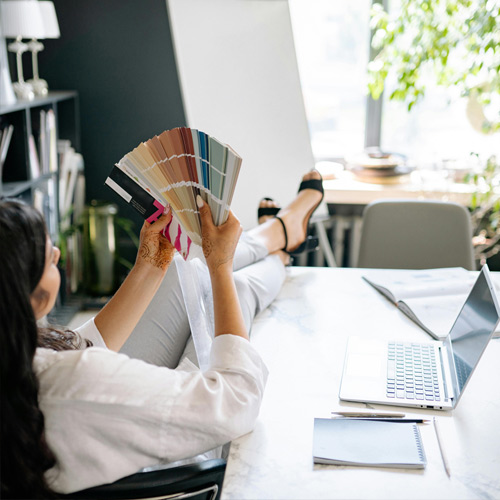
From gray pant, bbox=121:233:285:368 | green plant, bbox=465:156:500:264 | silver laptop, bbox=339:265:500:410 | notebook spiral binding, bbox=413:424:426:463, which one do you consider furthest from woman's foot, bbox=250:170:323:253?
notebook spiral binding, bbox=413:424:426:463

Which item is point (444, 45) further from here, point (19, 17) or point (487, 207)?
point (19, 17)

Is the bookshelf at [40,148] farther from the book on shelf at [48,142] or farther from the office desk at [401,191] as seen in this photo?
the office desk at [401,191]

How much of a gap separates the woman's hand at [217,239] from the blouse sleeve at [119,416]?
0.28 meters

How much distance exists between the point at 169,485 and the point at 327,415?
1.15 feet

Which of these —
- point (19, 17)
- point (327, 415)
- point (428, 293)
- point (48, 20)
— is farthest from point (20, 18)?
point (327, 415)

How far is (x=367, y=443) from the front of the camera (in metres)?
1.12

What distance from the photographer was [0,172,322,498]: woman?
2.97 ft

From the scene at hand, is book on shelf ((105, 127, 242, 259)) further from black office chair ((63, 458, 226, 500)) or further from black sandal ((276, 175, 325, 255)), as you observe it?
black sandal ((276, 175, 325, 255))

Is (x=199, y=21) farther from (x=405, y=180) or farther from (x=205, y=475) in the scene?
(x=205, y=475)

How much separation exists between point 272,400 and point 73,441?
0.45 metres

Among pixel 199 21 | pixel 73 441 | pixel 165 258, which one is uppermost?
pixel 199 21

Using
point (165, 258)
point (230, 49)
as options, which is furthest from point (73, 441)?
point (230, 49)

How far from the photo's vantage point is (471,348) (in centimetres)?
129

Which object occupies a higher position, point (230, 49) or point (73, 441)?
point (230, 49)
